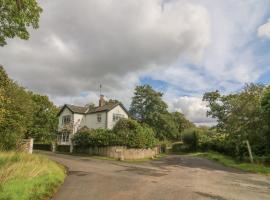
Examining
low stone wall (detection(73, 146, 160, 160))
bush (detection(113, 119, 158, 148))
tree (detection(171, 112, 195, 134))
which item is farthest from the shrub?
tree (detection(171, 112, 195, 134))

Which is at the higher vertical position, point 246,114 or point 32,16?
point 32,16

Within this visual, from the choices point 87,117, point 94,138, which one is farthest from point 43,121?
point 94,138

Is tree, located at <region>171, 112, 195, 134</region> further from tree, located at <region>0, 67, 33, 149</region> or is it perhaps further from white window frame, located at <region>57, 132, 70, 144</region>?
tree, located at <region>0, 67, 33, 149</region>

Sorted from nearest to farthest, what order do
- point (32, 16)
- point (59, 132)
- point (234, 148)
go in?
point (32, 16), point (234, 148), point (59, 132)

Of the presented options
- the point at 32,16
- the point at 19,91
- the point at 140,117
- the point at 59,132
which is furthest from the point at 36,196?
the point at 140,117

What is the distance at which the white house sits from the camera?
145ft

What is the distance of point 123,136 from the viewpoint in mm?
31828

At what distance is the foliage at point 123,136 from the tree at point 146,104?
24326 mm

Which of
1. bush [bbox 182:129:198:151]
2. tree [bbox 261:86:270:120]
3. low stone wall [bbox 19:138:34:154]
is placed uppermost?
tree [bbox 261:86:270:120]

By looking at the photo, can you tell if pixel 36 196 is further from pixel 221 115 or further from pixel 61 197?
pixel 221 115

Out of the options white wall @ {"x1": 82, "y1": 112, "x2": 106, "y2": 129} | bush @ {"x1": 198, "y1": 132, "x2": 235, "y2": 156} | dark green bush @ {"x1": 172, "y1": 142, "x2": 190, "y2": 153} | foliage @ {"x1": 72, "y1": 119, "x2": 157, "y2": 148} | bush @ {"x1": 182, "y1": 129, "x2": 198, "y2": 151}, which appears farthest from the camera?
dark green bush @ {"x1": 172, "y1": 142, "x2": 190, "y2": 153}

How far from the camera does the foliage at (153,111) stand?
59031 mm

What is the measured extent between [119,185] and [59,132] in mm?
39584

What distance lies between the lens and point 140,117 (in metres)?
61.0
